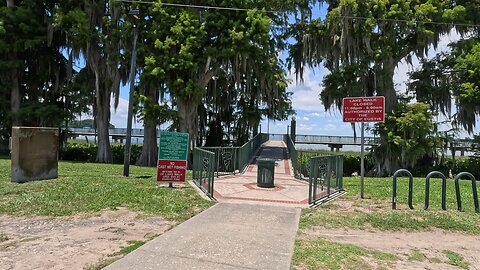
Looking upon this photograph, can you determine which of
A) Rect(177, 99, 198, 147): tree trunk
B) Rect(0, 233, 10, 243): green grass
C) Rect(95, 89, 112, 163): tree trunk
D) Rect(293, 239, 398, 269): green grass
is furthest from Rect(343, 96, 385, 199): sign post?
Rect(95, 89, 112, 163): tree trunk

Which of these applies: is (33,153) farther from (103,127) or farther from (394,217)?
(103,127)

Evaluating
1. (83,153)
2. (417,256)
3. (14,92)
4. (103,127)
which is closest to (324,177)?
(417,256)

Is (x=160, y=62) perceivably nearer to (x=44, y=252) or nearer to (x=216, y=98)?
(x=216, y=98)

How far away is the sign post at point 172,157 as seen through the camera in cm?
986

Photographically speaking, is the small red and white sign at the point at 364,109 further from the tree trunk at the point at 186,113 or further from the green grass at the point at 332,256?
the tree trunk at the point at 186,113

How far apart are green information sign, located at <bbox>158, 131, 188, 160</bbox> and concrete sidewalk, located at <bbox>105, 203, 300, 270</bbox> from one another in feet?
9.68

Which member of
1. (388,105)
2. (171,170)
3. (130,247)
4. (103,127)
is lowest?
(130,247)

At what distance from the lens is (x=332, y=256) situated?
502 centimetres

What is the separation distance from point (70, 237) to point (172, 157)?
459cm

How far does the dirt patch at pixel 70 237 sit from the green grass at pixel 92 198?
418mm

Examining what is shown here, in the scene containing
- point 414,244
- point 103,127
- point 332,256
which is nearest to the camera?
point 332,256

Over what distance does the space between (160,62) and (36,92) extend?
11.4 metres

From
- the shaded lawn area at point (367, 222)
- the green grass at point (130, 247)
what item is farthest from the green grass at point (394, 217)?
the green grass at point (130, 247)

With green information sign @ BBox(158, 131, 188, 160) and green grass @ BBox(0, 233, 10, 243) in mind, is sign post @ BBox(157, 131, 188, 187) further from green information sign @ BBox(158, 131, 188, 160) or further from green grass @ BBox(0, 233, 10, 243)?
green grass @ BBox(0, 233, 10, 243)
